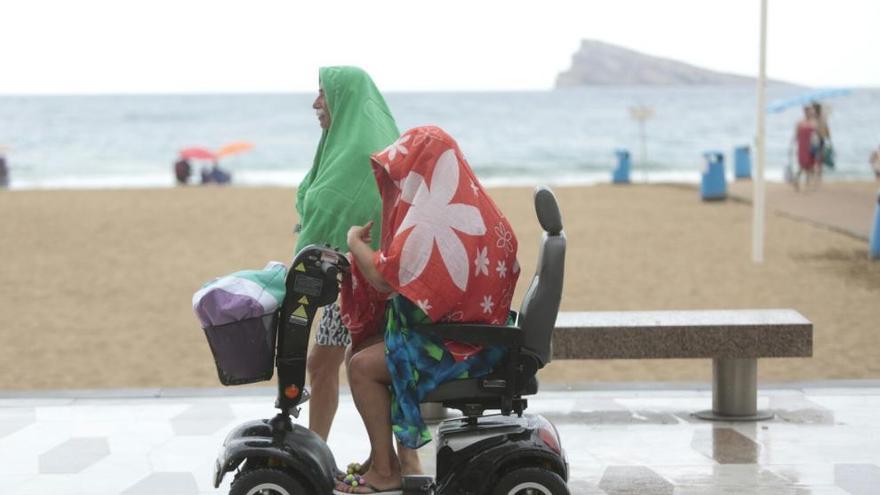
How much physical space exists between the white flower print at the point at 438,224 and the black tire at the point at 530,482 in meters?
0.61

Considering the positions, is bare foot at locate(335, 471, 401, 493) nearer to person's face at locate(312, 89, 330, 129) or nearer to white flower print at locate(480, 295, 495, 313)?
white flower print at locate(480, 295, 495, 313)

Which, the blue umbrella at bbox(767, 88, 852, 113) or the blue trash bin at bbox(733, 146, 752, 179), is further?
the blue trash bin at bbox(733, 146, 752, 179)

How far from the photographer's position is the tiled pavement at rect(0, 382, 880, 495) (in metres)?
4.97

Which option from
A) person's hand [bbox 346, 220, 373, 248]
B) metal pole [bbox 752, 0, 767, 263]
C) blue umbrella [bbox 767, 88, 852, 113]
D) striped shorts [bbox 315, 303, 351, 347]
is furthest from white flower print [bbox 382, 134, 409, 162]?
blue umbrella [bbox 767, 88, 852, 113]

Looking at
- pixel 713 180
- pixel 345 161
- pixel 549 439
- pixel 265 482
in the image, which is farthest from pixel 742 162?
pixel 265 482

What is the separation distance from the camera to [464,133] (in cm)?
6756

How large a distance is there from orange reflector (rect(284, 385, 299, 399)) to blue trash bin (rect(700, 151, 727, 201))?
649 inches

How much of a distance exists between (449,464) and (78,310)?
721 cm

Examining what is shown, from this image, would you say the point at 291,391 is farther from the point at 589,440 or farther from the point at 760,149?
the point at 760,149

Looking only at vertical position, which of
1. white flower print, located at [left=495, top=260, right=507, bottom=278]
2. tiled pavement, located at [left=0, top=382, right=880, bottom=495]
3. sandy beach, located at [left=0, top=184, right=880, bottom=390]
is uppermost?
white flower print, located at [left=495, top=260, right=507, bottom=278]

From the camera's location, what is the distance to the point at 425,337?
399 centimetres

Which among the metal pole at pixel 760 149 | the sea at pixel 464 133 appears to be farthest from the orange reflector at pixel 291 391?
the sea at pixel 464 133

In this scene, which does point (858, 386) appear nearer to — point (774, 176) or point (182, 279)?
point (182, 279)

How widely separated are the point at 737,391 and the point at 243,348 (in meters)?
2.89
